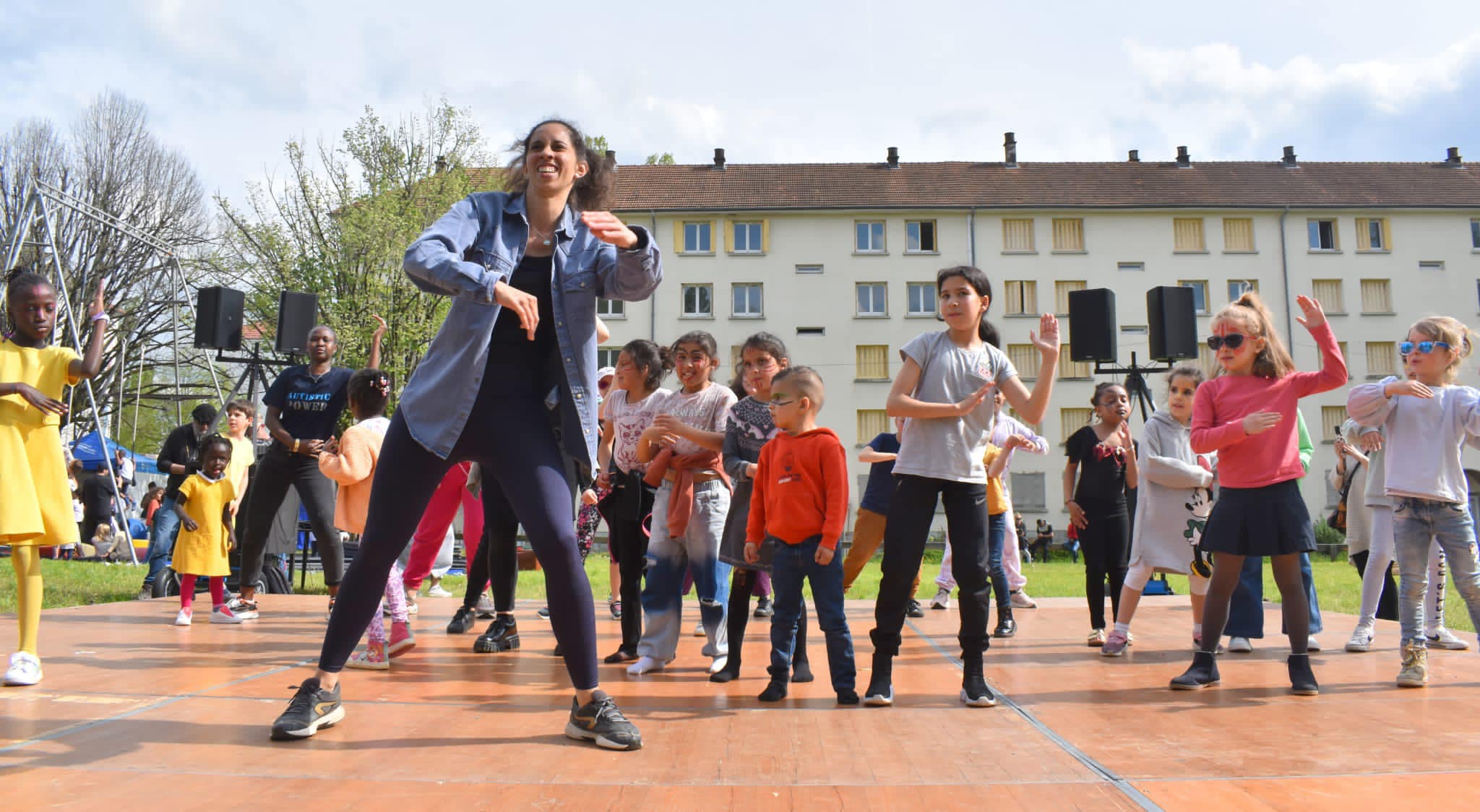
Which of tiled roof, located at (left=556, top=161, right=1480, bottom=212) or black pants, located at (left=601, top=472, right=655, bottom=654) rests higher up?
tiled roof, located at (left=556, top=161, right=1480, bottom=212)

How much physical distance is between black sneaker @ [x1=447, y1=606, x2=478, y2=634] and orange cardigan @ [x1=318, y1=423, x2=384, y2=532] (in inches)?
42.7

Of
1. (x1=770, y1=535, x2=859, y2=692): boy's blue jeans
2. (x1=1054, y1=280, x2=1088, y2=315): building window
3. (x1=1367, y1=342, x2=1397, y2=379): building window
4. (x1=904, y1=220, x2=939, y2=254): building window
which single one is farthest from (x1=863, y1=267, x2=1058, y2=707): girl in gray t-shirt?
(x1=1367, y1=342, x2=1397, y2=379): building window

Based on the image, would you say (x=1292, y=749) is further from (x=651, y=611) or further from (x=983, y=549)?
(x=651, y=611)

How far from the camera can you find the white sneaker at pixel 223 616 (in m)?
Answer: 6.95

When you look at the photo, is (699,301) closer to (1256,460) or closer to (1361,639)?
(1361,639)

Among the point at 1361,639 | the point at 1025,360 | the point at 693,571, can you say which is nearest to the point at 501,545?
the point at 693,571

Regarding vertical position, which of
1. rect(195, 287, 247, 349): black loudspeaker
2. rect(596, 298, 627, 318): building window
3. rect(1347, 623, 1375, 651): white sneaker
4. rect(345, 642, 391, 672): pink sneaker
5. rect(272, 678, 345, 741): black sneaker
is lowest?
rect(1347, 623, 1375, 651): white sneaker

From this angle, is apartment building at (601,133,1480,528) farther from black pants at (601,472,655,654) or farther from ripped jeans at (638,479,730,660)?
ripped jeans at (638,479,730,660)

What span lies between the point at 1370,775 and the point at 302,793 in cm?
290

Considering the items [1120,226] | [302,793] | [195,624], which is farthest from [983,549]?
[1120,226]

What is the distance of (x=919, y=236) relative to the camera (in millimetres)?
44750

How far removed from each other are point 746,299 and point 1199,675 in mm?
39982

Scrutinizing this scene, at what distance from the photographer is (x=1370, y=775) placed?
2.88 meters

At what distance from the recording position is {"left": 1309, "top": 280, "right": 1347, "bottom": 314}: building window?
43906 mm
